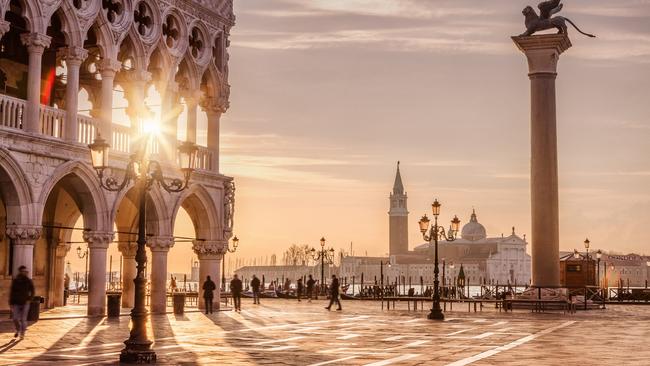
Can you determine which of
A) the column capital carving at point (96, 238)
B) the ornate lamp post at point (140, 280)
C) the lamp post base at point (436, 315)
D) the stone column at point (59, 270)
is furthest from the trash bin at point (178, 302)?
the ornate lamp post at point (140, 280)

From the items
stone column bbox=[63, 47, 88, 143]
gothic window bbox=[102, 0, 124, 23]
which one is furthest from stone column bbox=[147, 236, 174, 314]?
gothic window bbox=[102, 0, 124, 23]

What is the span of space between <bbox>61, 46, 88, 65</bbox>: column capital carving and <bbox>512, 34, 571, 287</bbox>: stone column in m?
18.8

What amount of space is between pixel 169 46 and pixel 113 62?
128 inches

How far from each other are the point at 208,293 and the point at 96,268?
5.18 metres

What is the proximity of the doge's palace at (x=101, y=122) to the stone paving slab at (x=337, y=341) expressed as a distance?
102 inches

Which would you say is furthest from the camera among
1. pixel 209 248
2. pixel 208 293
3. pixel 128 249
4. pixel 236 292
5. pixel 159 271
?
pixel 236 292

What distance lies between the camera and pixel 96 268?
2892cm

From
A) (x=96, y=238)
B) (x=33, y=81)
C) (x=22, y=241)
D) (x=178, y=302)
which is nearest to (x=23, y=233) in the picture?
(x=22, y=241)

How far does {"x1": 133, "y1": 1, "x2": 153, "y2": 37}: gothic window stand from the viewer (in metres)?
31.1

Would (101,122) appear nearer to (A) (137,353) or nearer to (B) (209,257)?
(B) (209,257)

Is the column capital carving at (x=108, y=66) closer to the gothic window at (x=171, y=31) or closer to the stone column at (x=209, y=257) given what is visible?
the gothic window at (x=171, y=31)

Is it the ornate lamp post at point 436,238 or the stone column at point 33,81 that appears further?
the ornate lamp post at point 436,238

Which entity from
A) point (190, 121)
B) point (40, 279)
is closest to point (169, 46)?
point (190, 121)

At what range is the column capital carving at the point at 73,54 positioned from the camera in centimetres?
2798
